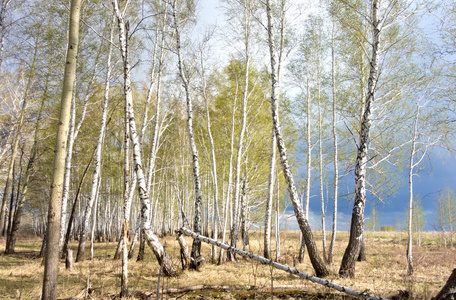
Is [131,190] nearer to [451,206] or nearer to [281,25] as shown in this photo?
[281,25]

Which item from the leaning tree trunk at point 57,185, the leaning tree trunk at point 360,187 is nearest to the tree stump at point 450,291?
the leaning tree trunk at point 360,187

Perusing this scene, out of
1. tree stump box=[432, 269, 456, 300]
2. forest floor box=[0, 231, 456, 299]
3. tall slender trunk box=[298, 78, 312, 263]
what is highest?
tall slender trunk box=[298, 78, 312, 263]

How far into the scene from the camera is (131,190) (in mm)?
10680

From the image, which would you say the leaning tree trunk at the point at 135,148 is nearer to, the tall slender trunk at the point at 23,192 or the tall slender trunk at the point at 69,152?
the tall slender trunk at the point at 69,152

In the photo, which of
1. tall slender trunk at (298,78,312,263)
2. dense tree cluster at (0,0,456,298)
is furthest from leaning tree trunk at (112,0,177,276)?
tall slender trunk at (298,78,312,263)

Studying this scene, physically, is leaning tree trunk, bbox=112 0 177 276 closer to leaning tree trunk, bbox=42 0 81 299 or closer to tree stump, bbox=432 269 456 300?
leaning tree trunk, bbox=42 0 81 299

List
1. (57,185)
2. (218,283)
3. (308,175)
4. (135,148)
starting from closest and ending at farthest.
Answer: (57,185), (135,148), (218,283), (308,175)

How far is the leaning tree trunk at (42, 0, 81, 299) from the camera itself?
4430mm

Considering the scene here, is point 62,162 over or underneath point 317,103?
underneath

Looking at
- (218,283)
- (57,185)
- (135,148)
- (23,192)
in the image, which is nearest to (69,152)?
(23,192)

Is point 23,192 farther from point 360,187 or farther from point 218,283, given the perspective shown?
point 360,187

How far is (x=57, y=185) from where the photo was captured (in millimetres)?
4625

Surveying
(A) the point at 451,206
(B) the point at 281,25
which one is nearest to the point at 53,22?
(B) the point at 281,25

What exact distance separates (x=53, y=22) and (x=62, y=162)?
1016cm
